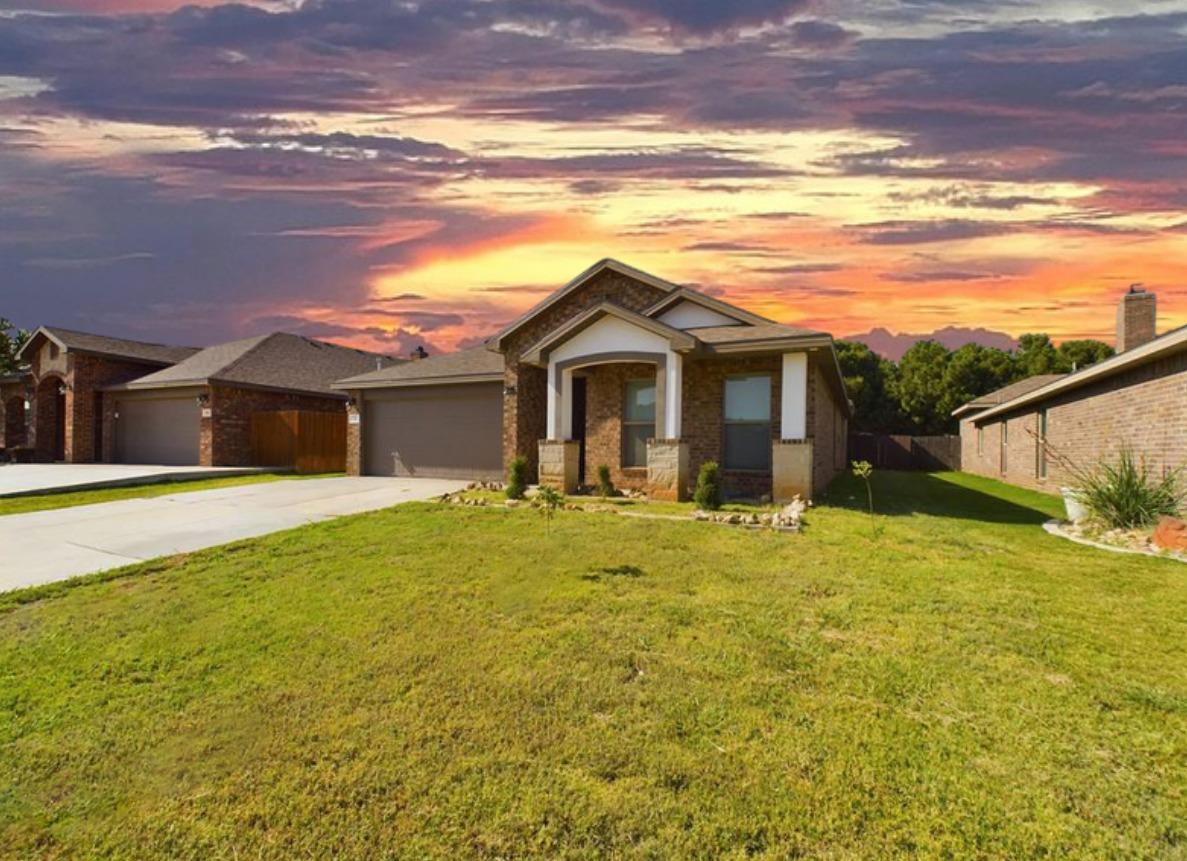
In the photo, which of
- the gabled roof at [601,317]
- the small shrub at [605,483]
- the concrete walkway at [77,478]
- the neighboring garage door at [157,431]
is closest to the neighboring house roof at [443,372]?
the gabled roof at [601,317]

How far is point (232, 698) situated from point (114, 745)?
0.60m

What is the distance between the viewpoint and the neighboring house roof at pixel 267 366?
20.7m

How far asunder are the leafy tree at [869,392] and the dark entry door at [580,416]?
91.7ft

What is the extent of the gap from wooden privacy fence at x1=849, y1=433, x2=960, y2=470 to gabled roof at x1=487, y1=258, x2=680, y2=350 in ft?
66.3

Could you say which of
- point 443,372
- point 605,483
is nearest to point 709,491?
point 605,483

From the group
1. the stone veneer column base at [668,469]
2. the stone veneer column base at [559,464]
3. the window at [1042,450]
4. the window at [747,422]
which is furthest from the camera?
the window at [1042,450]

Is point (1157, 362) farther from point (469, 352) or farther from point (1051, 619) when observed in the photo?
point (469, 352)

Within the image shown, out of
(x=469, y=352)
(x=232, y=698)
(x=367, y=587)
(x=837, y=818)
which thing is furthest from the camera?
(x=469, y=352)

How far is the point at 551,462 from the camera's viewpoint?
42.5 ft

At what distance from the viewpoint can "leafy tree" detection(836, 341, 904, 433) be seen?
3816 centimetres

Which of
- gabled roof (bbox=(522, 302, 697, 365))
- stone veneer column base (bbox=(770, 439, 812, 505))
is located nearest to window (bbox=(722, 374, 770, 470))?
stone veneer column base (bbox=(770, 439, 812, 505))

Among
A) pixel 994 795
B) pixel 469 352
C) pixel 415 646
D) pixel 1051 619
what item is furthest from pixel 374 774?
pixel 469 352

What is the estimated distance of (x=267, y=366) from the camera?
22.4 metres

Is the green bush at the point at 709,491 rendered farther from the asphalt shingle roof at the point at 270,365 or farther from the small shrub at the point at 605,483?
the asphalt shingle roof at the point at 270,365
